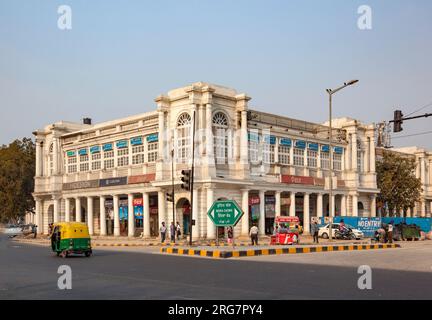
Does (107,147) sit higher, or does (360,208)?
A: (107,147)

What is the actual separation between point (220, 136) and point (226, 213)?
738 inches

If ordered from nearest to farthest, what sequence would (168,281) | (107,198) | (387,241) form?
(168,281) < (387,241) < (107,198)

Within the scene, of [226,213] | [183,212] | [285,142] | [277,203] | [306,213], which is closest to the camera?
[226,213]

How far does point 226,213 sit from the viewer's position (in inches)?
1050

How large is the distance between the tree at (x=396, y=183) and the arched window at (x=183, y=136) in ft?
89.0

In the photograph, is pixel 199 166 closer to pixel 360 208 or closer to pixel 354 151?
pixel 354 151

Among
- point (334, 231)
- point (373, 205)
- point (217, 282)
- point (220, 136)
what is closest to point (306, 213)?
point (334, 231)

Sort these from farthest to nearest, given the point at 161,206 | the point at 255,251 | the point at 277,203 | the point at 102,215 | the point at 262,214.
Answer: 1. the point at 102,215
2. the point at 277,203
3. the point at 262,214
4. the point at 161,206
5. the point at 255,251

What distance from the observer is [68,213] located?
195ft

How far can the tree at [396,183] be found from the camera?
2411 inches

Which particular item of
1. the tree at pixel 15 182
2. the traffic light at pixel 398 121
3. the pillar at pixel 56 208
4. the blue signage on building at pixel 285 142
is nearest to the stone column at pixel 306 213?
the blue signage on building at pixel 285 142

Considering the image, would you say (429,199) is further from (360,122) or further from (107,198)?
(107,198)

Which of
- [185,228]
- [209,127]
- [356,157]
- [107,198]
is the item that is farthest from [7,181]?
[356,157]

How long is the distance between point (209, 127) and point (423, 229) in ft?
76.2
